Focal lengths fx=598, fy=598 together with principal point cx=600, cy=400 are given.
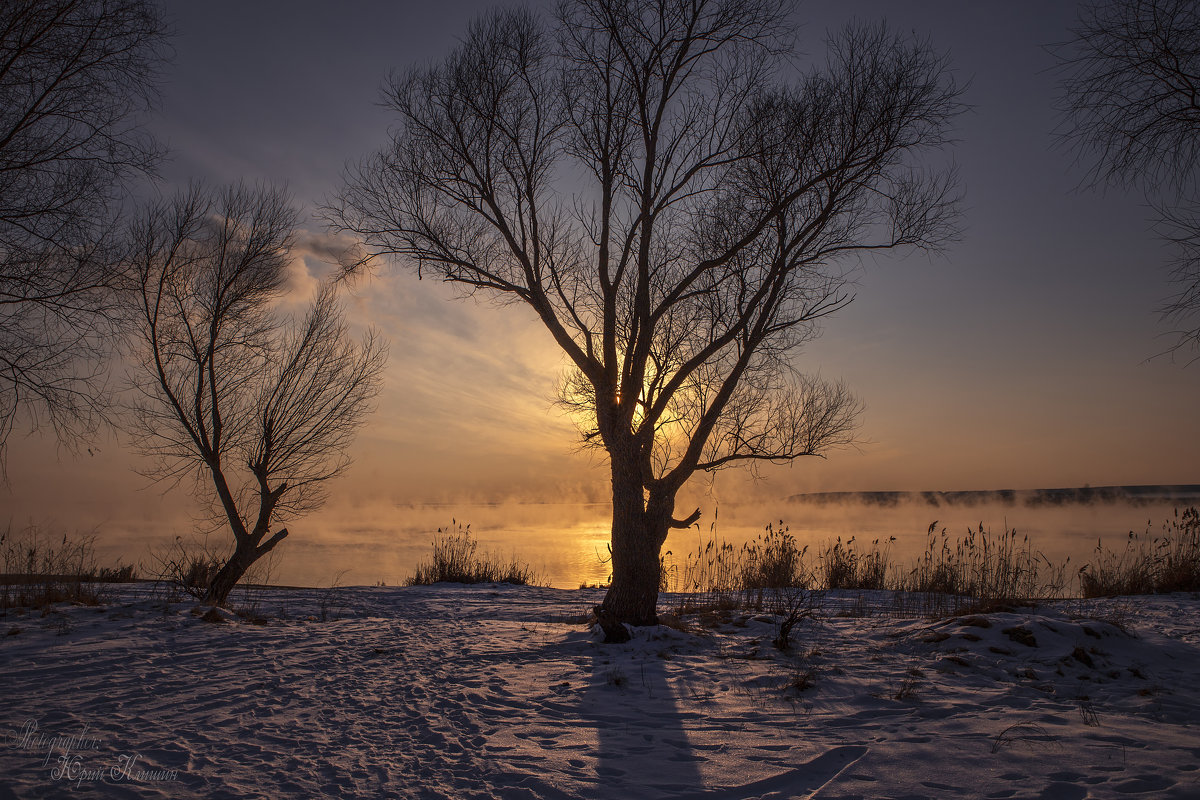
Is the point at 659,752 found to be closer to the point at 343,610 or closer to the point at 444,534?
the point at 343,610

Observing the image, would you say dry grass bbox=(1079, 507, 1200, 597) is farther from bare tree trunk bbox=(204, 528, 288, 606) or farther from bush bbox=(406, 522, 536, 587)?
bare tree trunk bbox=(204, 528, 288, 606)

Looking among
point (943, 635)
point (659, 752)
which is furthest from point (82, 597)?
point (943, 635)

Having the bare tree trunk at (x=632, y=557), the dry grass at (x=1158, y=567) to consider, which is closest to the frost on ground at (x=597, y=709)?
the bare tree trunk at (x=632, y=557)

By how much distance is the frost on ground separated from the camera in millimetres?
3334

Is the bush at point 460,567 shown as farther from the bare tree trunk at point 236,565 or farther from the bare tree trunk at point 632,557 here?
the bare tree trunk at point 632,557

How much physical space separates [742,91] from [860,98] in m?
1.53

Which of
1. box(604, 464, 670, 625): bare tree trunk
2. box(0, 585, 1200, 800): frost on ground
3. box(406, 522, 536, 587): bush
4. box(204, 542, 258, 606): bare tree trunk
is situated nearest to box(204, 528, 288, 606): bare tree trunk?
box(204, 542, 258, 606): bare tree trunk

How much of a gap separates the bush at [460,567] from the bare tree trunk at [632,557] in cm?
636

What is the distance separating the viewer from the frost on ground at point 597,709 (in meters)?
3.33

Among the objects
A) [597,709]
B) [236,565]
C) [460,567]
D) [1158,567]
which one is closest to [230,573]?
[236,565]

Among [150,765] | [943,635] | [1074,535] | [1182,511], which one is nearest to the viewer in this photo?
[150,765]

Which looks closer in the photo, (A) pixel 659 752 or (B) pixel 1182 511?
(A) pixel 659 752

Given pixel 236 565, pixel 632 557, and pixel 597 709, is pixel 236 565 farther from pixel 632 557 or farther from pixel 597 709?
pixel 597 709

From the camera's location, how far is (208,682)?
502cm
